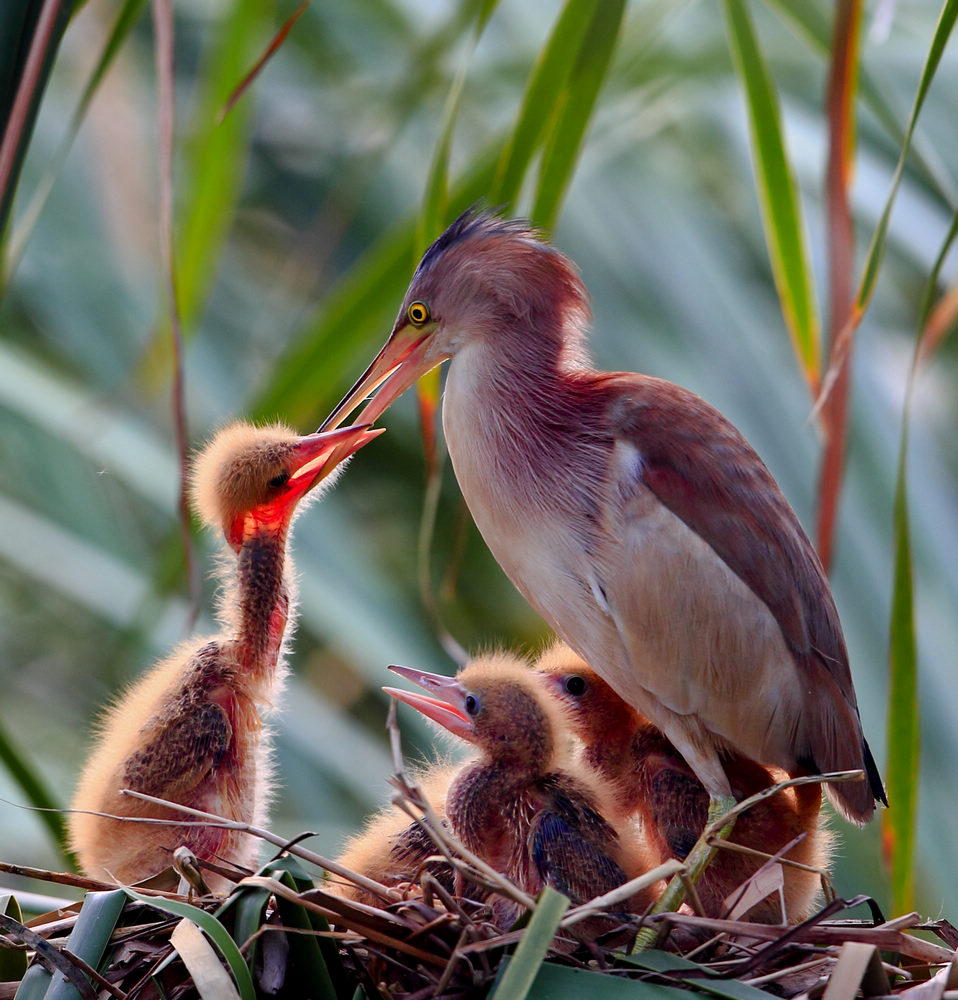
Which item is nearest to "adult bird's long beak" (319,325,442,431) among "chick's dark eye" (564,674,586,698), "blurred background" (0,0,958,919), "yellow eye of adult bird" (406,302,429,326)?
"yellow eye of adult bird" (406,302,429,326)

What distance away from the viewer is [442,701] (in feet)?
4.66

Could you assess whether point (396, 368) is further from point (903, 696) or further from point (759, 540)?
point (903, 696)

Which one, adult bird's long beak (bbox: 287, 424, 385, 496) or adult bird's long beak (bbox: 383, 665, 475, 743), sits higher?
adult bird's long beak (bbox: 287, 424, 385, 496)

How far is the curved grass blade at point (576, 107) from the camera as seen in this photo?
4.05 ft

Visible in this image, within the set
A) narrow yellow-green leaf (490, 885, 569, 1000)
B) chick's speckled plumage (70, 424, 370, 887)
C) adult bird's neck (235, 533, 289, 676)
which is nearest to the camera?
narrow yellow-green leaf (490, 885, 569, 1000)

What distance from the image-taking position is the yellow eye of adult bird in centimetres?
141

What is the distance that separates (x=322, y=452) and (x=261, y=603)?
0.63 ft

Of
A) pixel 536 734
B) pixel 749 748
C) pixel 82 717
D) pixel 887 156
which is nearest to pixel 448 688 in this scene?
pixel 536 734

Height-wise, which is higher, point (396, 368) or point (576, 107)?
point (576, 107)

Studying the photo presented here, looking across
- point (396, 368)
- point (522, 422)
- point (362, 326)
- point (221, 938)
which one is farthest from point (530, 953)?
point (362, 326)

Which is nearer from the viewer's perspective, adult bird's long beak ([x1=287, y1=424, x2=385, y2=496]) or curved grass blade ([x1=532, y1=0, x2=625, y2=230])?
curved grass blade ([x1=532, y1=0, x2=625, y2=230])

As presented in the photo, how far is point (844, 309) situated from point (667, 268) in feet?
4.80

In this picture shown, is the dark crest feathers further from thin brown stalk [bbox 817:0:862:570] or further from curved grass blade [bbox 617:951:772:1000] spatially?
curved grass blade [bbox 617:951:772:1000]

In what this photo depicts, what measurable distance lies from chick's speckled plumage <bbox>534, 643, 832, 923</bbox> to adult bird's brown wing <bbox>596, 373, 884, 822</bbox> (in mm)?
68
